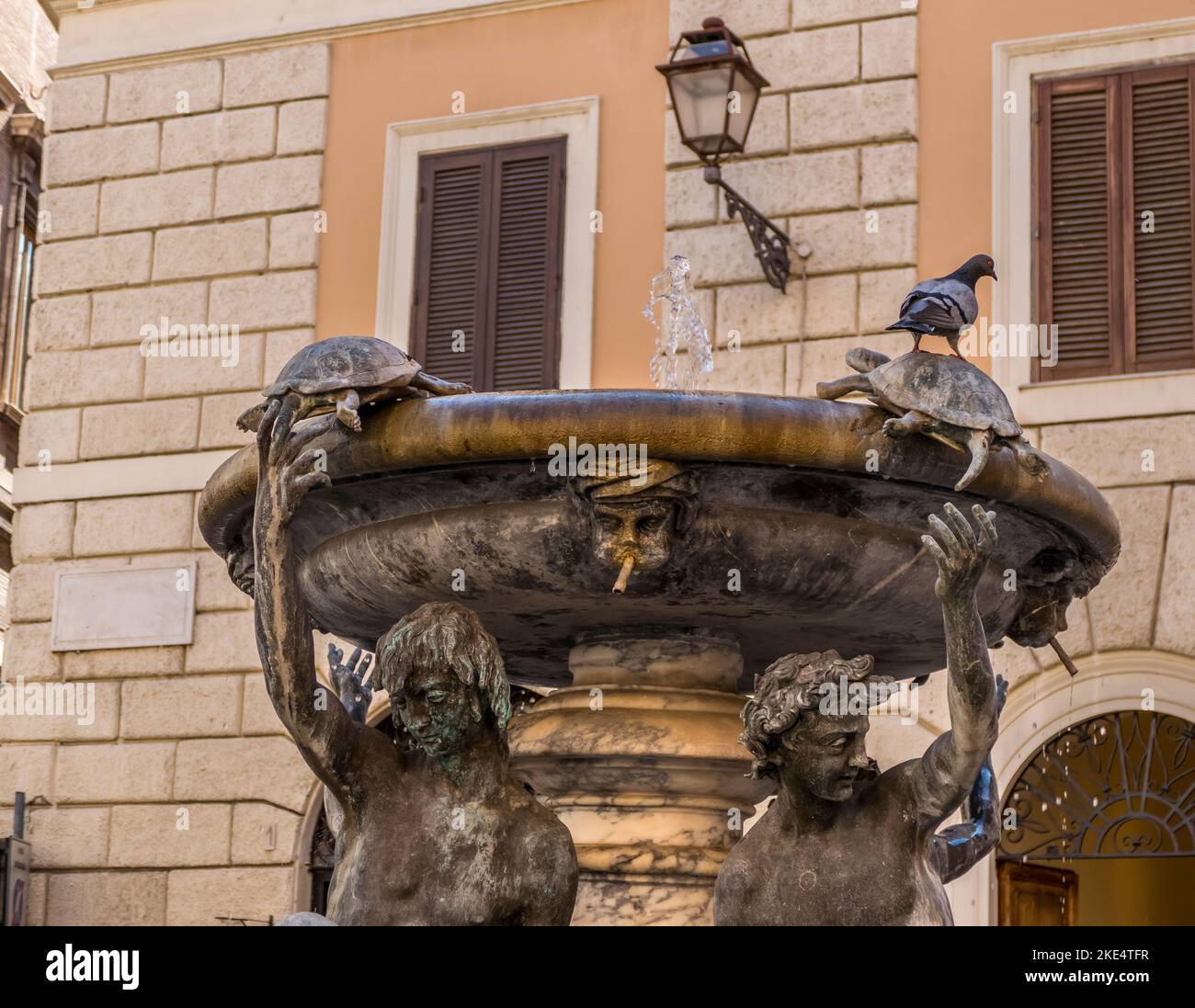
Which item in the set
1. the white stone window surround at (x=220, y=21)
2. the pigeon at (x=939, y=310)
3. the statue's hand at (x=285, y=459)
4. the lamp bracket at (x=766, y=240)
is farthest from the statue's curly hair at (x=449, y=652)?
the white stone window surround at (x=220, y=21)

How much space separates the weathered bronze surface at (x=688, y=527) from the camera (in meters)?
4.05

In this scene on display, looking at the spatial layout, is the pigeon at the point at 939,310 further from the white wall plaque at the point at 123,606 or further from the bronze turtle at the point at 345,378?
the white wall plaque at the point at 123,606

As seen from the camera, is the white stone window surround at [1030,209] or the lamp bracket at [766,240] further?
the lamp bracket at [766,240]

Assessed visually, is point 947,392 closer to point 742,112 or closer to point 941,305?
point 941,305

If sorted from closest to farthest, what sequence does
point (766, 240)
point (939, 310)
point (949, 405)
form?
1. point (949, 405)
2. point (939, 310)
3. point (766, 240)

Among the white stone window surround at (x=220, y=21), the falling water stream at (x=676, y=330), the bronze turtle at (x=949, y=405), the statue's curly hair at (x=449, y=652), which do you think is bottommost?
the statue's curly hair at (x=449, y=652)

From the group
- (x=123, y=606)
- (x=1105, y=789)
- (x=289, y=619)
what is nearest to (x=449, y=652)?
(x=289, y=619)

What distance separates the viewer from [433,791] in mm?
3713

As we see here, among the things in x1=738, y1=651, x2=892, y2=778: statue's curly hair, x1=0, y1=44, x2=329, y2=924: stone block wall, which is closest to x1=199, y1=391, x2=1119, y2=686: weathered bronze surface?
x1=738, y1=651, x2=892, y2=778: statue's curly hair

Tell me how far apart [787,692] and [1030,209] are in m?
7.12

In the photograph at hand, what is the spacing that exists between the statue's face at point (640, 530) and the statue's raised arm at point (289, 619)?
59 cm

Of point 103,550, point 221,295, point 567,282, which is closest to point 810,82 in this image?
point 567,282
